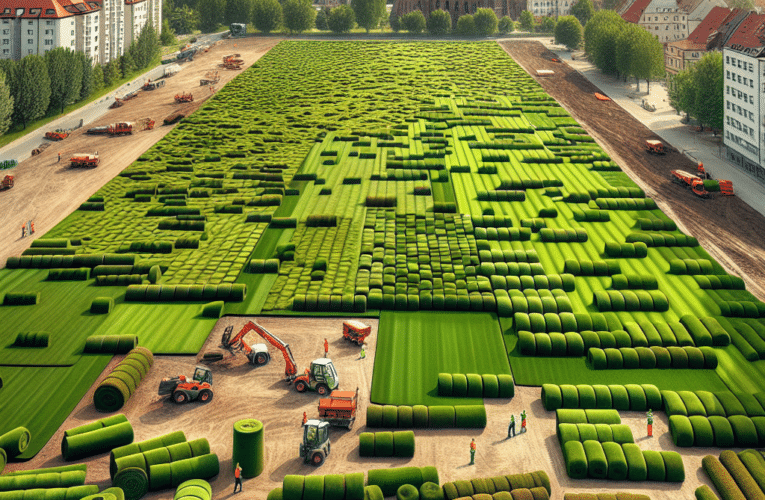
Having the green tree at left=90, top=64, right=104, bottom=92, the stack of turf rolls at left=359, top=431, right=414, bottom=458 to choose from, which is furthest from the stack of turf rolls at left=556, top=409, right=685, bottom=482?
the green tree at left=90, top=64, right=104, bottom=92

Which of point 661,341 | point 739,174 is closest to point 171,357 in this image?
point 661,341

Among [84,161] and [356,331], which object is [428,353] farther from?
[84,161]

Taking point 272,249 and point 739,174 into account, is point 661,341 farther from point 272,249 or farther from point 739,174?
point 739,174

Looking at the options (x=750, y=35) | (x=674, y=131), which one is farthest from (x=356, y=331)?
(x=674, y=131)

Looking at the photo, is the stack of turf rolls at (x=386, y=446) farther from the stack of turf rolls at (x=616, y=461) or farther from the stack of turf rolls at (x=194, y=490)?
the stack of turf rolls at (x=616, y=461)

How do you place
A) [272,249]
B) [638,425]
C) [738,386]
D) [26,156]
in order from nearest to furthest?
[638,425] < [738,386] < [272,249] < [26,156]

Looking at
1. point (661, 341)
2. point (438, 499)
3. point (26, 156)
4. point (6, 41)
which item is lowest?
point (438, 499)

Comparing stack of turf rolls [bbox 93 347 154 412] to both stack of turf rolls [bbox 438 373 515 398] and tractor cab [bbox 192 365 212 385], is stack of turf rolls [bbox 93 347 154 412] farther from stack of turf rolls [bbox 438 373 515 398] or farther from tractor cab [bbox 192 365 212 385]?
stack of turf rolls [bbox 438 373 515 398]
